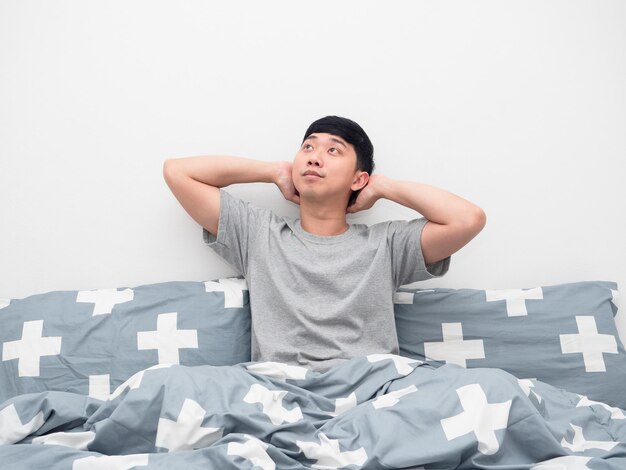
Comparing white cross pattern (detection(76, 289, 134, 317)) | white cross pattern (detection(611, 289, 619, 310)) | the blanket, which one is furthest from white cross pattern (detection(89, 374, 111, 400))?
white cross pattern (detection(611, 289, 619, 310))

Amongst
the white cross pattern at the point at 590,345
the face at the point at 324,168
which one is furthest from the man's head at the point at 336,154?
the white cross pattern at the point at 590,345

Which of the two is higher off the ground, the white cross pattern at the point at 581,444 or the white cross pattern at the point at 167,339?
the white cross pattern at the point at 167,339

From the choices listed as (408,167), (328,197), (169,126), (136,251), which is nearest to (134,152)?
(169,126)

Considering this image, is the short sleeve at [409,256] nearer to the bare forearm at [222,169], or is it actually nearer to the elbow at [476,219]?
the elbow at [476,219]

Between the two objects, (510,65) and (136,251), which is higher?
(510,65)

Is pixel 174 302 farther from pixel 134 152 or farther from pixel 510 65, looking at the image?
pixel 510 65

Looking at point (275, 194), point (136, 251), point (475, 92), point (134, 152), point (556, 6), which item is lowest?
point (136, 251)

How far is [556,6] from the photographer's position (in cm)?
162

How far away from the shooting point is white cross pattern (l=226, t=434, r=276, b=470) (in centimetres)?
89

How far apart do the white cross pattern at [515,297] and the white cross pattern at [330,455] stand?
647 millimetres

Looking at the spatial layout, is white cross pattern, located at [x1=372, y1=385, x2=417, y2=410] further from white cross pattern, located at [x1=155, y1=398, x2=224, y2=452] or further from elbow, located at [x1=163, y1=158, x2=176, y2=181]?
elbow, located at [x1=163, y1=158, x2=176, y2=181]

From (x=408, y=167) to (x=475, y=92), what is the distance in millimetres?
263

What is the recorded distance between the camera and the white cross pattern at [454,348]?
1.45 m

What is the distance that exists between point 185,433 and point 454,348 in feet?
2.38
